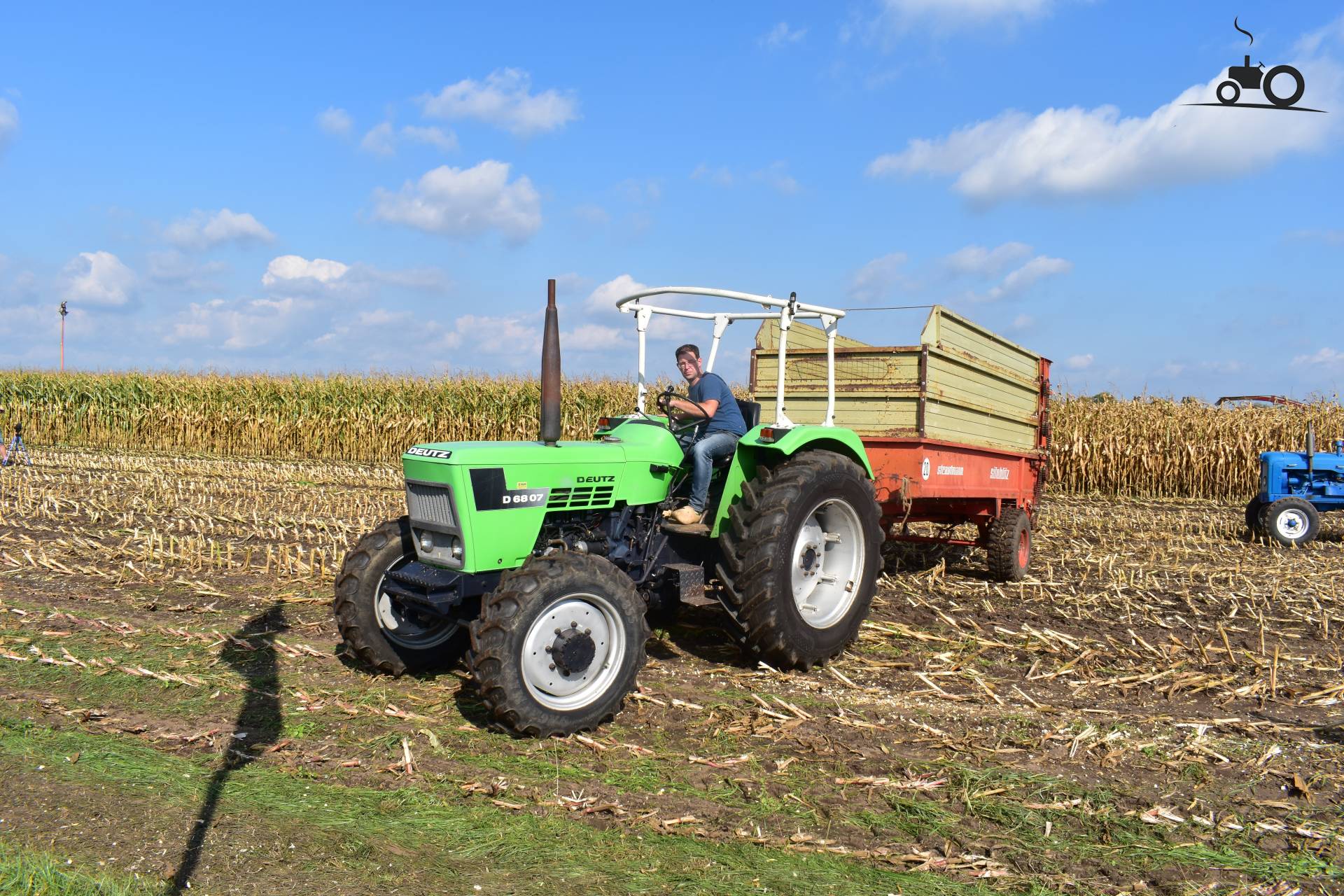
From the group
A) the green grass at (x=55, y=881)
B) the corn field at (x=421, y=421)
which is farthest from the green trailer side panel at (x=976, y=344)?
the corn field at (x=421, y=421)

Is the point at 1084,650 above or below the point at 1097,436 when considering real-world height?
below

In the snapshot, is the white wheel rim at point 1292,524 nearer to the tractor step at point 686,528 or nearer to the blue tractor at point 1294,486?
the blue tractor at point 1294,486

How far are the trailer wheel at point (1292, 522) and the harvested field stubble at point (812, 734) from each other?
13.2 ft

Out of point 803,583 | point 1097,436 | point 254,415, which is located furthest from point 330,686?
point 254,415

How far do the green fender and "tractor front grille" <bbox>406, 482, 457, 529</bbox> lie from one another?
1534 millimetres

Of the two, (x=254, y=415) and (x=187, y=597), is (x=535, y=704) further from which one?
(x=254, y=415)

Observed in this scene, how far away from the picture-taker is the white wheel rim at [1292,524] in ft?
38.0

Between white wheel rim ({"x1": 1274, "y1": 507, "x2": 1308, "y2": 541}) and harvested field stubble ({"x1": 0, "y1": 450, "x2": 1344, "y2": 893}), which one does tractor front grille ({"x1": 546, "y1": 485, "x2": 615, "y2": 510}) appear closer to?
harvested field stubble ({"x1": 0, "y1": 450, "x2": 1344, "y2": 893})

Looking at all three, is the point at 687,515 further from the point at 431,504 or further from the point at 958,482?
the point at 958,482

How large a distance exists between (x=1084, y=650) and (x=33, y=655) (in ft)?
19.9

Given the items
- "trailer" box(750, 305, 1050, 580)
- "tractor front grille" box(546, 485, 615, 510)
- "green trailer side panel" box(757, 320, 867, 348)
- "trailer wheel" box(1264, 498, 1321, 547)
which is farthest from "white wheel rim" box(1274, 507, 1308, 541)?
"tractor front grille" box(546, 485, 615, 510)

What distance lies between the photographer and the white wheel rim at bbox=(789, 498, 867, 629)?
5.84 meters

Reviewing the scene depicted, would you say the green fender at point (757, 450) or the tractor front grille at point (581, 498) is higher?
the green fender at point (757, 450)

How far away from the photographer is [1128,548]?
35.1 feet
